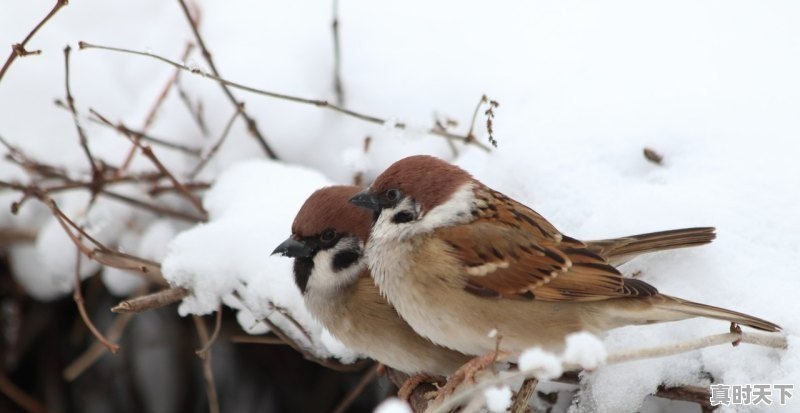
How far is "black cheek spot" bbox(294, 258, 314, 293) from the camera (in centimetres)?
223

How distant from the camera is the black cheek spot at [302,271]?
2232mm

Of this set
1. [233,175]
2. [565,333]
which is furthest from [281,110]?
[565,333]

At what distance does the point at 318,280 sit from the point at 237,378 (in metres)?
1.29

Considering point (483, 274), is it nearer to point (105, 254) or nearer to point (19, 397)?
point (105, 254)

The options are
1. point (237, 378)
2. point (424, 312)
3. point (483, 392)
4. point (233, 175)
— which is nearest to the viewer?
point (483, 392)

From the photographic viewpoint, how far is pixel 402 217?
2.07 metres

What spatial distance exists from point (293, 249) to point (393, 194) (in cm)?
30

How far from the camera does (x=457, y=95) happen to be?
9.22 ft

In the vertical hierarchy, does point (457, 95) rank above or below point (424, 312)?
above

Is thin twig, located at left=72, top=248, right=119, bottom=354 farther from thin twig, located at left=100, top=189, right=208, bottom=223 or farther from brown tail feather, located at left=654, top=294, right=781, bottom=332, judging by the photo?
brown tail feather, located at left=654, top=294, right=781, bottom=332

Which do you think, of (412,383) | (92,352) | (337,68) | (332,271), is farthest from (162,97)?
(412,383)

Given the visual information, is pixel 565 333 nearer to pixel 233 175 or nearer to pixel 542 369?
pixel 542 369

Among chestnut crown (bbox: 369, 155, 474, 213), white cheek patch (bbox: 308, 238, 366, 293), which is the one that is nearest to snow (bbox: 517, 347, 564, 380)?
chestnut crown (bbox: 369, 155, 474, 213)

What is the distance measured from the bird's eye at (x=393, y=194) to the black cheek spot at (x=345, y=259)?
0.23 metres
